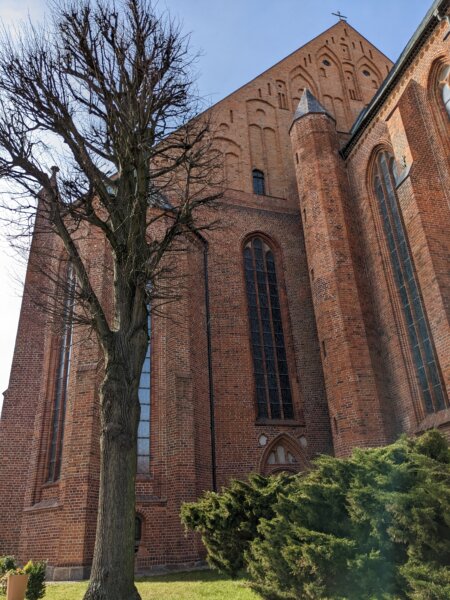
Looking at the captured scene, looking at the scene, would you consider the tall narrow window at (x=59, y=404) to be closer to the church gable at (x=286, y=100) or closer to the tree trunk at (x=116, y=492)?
the tree trunk at (x=116, y=492)

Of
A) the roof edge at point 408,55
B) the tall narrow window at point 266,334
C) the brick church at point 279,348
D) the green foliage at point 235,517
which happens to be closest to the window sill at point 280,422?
the brick church at point 279,348

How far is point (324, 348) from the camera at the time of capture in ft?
44.1

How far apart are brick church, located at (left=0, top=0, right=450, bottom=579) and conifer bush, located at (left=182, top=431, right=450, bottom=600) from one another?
6.02m

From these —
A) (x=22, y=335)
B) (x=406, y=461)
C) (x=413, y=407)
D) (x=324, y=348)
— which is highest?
(x=22, y=335)

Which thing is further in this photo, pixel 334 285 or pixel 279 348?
pixel 279 348

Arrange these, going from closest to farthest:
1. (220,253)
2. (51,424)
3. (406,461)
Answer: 1. (406,461)
2. (51,424)
3. (220,253)

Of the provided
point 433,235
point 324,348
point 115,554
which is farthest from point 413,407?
point 115,554

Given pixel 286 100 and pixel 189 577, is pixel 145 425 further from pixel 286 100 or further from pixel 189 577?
pixel 286 100

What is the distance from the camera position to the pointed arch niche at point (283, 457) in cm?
1339

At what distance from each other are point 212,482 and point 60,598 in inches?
212

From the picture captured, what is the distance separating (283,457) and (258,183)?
31.7 ft

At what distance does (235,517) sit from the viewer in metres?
7.25

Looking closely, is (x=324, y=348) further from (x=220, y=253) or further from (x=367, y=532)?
(x=367, y=532)

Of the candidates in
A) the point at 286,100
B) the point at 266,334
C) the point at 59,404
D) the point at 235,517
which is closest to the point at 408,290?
the point at 266,334
